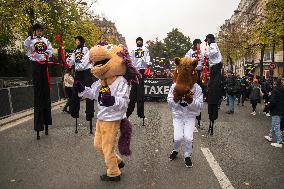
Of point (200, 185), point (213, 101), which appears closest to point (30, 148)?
point (200, 185)

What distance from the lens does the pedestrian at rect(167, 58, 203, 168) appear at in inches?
259

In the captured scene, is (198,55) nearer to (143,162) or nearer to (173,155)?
(173,155)

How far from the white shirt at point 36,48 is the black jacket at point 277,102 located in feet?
17.4

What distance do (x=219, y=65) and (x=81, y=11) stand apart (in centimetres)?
2260

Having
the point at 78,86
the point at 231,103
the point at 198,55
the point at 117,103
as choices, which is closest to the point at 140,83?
the point at 198,55

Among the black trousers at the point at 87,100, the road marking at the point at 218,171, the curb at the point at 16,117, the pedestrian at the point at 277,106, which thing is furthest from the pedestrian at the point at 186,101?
the curb at the point at 16,117

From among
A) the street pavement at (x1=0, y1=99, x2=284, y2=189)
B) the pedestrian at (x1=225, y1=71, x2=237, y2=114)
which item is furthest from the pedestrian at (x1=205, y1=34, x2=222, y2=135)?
the pedestrian at (x1=225, y1=71, x2=237, y2=114)

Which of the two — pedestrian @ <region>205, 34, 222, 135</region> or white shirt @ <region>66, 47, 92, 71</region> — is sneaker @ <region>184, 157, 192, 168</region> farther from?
white shirt @ <region>66, 47, 92, 71</region>

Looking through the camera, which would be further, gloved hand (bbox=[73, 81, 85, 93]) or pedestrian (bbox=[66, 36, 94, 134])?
pedestrian (bbox=[66, 36, 94, 134])

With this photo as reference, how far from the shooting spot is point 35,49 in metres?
8.61

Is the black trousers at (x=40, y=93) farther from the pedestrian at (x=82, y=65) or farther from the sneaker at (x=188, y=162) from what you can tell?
the sneaker at (x=188, y=162)

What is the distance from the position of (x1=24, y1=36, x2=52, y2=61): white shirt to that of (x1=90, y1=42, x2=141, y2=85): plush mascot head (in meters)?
3.07

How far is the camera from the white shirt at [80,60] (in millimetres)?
9188

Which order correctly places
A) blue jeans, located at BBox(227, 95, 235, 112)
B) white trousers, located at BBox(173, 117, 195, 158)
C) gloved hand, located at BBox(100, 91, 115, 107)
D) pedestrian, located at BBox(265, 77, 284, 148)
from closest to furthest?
1. gloved hand, located at BBox(100, 91, 115, 107)
2. white trousers, located at BBox(173, 117, 195, 158)
3. pedestrian, located at BBox(265, 77, 284, 148)
4. blue jeans, located at BBox(227, 95, 235, 112)
